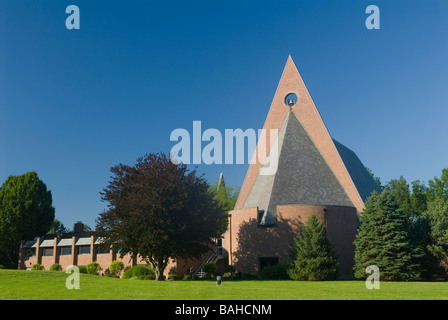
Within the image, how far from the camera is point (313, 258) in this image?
28.8m

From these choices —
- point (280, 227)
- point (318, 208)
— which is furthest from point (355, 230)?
point (280, 227)

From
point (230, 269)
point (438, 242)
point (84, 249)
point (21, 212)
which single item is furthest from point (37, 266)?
point (438, 242)

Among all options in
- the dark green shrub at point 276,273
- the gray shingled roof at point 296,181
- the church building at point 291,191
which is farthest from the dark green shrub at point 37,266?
the dark green shrub at point 276,273

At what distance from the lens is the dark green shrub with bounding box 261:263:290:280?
31391 millimetres

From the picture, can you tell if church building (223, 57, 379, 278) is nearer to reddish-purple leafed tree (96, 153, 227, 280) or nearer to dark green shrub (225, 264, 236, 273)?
dark green shrub (225, 264, 236, 273)

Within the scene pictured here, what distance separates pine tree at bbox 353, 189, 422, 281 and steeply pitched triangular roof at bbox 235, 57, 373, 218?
663cm

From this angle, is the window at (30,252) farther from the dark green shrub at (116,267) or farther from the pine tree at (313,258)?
the pine tree at (313,258)

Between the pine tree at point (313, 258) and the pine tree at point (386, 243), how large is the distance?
276 cm

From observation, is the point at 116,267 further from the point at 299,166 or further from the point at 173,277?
the point at 299,166

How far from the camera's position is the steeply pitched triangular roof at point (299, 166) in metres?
37.9

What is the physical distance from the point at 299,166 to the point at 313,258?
1304 centimetres

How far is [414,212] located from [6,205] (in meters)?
58.2

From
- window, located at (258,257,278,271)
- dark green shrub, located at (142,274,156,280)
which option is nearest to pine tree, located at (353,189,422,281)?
window, located at (258,257,278,271)
